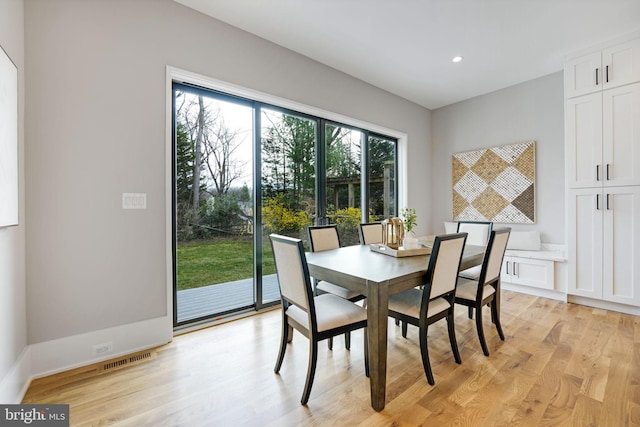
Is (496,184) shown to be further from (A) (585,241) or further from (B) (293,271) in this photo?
(B) (293,271)

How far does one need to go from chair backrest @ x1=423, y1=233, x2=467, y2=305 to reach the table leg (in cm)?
38

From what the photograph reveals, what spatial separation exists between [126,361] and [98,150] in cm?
157

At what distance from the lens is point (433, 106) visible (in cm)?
500

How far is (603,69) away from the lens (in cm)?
306

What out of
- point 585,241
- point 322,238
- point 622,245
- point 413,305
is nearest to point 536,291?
point 585,241

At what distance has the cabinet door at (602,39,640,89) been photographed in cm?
288

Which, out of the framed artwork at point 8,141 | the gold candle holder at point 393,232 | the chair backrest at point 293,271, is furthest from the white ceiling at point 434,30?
the chair backrest at point 293,271

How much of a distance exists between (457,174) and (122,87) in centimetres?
467

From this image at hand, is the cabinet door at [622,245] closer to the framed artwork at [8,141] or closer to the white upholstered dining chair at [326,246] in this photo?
the white upholstered dining chair at [326,246]

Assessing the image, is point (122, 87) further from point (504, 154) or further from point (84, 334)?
point (504, 154)

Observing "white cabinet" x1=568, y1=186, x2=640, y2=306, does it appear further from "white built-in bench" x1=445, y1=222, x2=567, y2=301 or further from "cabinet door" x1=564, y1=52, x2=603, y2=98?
"cabinet door" x1=564, y1=52, x2=603, y2=98

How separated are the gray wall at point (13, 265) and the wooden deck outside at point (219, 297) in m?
1.06

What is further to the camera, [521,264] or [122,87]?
[521,264]

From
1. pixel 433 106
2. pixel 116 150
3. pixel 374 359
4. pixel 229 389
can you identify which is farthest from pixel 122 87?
pixel 433 106
